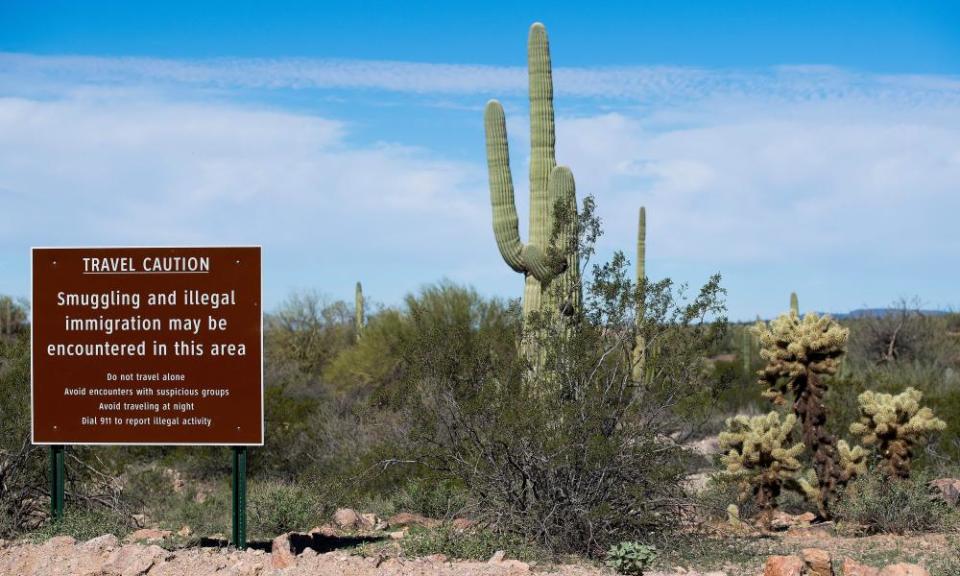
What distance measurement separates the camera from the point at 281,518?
12.5 meters

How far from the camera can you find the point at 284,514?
12.5m

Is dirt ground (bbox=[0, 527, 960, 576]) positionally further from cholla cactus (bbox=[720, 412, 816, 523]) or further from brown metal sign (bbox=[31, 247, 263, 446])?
cholla cactus (bbox=[720, 412, 816, 523])

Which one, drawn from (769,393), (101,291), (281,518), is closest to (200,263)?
(101,291)

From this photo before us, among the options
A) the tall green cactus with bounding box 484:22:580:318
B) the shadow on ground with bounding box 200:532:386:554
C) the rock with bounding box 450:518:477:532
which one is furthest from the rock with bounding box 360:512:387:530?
the tall green cactus with bounding box 484:22:580:318

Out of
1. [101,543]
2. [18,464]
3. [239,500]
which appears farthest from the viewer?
[18,464]

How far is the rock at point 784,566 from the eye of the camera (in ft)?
28.7

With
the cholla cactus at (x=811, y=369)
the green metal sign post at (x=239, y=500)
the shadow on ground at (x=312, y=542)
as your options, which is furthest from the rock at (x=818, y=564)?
the cholla cactus at (x=811, y=369)

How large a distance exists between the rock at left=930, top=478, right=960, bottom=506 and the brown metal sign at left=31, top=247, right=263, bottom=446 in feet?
27.3

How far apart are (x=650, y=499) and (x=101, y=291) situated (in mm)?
5609

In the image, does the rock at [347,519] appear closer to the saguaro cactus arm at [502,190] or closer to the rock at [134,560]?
the rock at [134,560]

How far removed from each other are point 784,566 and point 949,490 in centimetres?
601

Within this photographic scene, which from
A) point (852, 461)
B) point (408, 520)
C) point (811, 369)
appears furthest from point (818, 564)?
point (852, 461)

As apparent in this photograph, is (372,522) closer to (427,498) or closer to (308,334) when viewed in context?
(427,498)

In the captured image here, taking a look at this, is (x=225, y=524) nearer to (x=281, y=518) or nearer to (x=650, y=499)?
(x=281, y=518)
